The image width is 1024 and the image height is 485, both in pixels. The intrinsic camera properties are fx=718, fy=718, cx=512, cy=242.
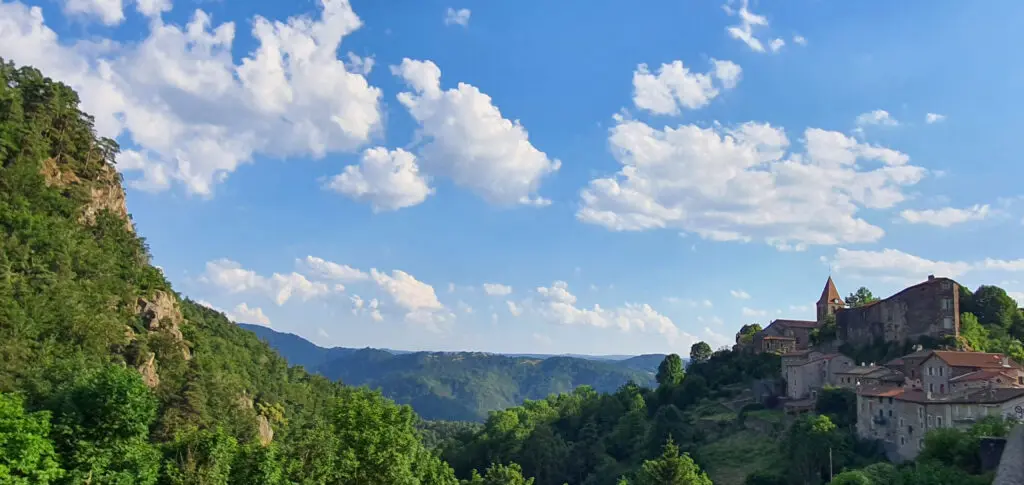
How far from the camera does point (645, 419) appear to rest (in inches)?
3925

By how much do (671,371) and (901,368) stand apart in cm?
4384

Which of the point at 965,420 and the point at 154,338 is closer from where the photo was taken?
the point at 965,420

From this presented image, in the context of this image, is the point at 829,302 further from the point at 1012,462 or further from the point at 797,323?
the point at 1012,462

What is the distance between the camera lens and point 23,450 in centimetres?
2853

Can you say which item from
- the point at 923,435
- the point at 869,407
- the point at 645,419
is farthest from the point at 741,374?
the point at 923,435

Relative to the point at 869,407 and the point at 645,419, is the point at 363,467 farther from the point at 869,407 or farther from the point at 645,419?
the point at 645,419

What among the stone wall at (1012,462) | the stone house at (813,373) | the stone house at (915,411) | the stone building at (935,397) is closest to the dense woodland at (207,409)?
the stone wall at (1012,462)

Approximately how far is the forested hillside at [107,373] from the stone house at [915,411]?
37.6 meters

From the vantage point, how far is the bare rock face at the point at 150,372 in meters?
58.3

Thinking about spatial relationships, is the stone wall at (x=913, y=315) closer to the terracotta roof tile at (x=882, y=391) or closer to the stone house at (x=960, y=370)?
the stone house at (x=960, y=370)

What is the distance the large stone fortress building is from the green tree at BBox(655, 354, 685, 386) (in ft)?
48.8

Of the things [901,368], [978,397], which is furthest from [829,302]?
[978,397]

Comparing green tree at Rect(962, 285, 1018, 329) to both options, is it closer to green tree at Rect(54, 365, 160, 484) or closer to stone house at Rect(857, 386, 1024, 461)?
stone house at Rect(857, 386, 1024, 461)

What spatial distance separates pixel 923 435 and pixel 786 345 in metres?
41.0
